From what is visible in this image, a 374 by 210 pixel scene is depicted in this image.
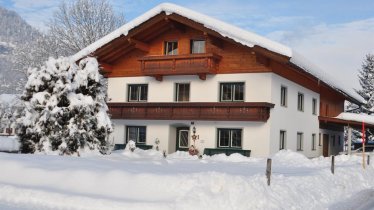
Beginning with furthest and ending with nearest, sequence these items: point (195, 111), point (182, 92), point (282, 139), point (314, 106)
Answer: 1. point (314, 106)
2. point (182, 92)
3. point (282, 139)
4. point (195, 111)

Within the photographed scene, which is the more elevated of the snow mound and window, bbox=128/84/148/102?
window, bbox=128/84/148/102

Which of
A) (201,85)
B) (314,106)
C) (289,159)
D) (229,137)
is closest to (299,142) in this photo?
(314,106)

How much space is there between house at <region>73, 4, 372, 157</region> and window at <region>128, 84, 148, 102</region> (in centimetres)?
6

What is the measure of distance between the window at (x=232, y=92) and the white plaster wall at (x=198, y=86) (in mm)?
298

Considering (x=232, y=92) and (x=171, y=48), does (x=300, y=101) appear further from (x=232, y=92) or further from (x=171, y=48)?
(x=171, y=48)

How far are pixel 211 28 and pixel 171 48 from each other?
4.03 metres

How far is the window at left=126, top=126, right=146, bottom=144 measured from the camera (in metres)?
28.8

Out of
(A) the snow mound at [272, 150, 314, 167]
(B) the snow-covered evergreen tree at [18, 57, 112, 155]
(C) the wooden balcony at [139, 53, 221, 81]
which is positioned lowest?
(A) the snow mound at [272, 150, 314, 167]

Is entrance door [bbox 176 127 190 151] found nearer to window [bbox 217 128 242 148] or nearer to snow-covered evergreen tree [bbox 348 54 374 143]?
window [bbox 217 128 242 148]

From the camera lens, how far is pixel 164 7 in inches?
1035

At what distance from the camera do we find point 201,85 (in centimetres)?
2695

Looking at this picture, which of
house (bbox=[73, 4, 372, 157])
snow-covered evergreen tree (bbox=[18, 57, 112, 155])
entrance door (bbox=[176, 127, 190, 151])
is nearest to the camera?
snow-covered evergreen tree (bbox=[18, 57, 112, 155])

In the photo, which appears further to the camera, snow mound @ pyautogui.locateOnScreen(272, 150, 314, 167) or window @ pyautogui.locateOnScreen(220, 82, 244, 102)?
window @ pyautogui.locateOnScreen(220, 82, 244, 102)

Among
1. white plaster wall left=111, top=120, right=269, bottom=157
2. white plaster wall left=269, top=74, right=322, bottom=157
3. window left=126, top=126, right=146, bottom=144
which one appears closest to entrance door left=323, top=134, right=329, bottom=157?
white plaster wall left=269, top=74, right=322, bottom=157
